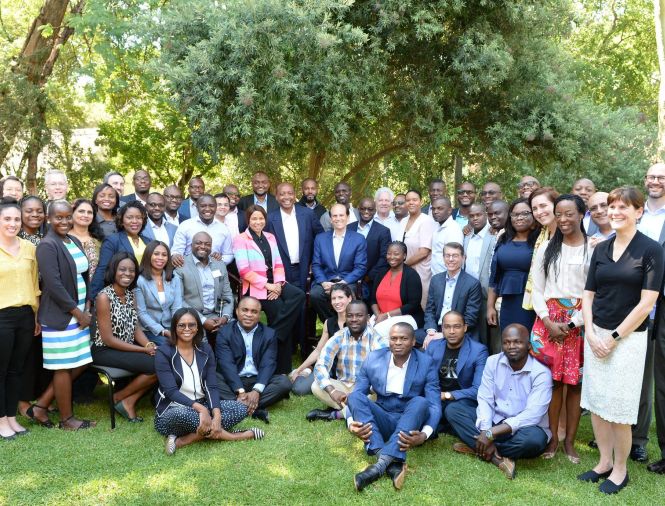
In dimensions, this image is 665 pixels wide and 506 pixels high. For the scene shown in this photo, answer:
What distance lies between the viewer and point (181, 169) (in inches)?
679

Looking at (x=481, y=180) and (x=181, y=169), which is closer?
(x=481, y=180)

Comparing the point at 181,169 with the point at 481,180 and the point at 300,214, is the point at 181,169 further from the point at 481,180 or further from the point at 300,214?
the point at 300,214

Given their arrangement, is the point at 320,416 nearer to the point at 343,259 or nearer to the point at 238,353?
the point at 238,353

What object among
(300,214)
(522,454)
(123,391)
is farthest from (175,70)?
(522,454)

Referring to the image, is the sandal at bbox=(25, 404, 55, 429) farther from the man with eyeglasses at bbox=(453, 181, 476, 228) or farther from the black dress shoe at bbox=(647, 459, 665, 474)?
the black dress shoe at bbox=(647, 459, 665, 474)

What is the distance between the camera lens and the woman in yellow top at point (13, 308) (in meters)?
5.50

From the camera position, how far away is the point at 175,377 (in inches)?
228

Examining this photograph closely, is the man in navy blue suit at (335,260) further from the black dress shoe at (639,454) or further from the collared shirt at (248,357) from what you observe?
the black dress shoe at (639,454)

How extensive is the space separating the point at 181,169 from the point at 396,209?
9961 mm

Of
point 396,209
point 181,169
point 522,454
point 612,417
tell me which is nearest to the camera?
point 612,417

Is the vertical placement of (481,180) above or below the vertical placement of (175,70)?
below

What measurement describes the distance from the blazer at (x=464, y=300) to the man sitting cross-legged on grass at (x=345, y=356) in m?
0.85

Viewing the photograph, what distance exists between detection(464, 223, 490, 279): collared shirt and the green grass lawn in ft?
6.80

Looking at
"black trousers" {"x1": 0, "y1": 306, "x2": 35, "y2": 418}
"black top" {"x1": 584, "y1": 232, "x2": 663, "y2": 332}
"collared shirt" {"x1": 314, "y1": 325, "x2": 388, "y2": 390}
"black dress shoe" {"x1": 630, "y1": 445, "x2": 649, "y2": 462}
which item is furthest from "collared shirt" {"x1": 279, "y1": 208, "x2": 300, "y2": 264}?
"black dress shoe" {"x1": 630, "y1": 445, "x2": 649, "y2": 462}
